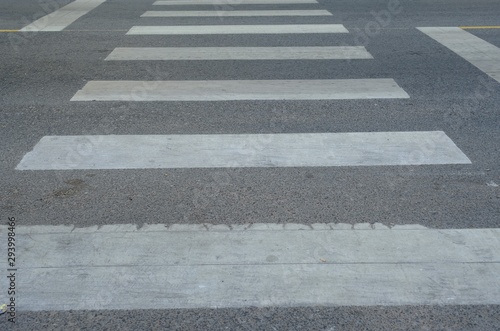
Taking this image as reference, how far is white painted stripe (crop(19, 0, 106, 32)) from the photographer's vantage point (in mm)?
10367

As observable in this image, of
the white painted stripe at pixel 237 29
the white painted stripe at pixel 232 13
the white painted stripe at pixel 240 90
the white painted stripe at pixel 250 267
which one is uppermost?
the white painted stripe at pixel 250 267

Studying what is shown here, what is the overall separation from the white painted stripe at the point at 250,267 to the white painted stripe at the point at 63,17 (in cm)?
676

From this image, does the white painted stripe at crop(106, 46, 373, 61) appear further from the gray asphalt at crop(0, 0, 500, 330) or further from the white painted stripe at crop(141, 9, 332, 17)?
the white painted stripe at crop(141, 9, 332, 17)

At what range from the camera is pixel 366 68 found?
26.2 feet

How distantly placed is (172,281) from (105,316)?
45 centimetres

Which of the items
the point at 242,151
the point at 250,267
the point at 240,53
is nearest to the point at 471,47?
the point at 240,53

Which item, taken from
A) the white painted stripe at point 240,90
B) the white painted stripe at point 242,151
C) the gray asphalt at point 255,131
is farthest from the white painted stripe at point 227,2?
the white painted stripe at point 242,151

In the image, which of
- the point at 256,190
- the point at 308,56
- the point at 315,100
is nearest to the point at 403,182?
the point at 256,190

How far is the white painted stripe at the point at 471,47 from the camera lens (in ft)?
26.2

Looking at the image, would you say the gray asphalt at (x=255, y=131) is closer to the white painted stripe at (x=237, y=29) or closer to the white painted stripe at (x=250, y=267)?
the white painted stripe at (x=250, y=267)

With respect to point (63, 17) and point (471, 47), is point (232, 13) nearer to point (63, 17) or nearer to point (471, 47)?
point (63, 17)

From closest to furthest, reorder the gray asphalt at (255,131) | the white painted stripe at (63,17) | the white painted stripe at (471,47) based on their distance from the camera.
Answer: the gray asphalt at (255,131) < the white painted stripe at (471,47) < the white painted stripe at (63,17)

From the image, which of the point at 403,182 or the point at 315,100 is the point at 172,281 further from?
the point at 315,100

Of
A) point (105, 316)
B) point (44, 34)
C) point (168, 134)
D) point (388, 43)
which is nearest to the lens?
point (105, 316)
